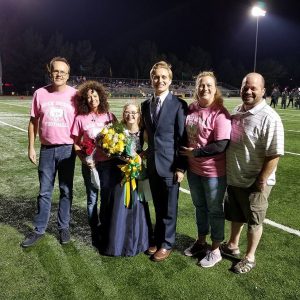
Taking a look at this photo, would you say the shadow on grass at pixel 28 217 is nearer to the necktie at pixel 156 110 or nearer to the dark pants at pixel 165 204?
the dark pants at pixel 165 204

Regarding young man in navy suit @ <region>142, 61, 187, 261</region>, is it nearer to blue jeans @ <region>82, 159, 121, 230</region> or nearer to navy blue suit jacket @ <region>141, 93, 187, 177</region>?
navy blue suit jacket @ <region>141, 93, 187, 177</region>

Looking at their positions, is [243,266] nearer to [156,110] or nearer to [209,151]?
[209,151]

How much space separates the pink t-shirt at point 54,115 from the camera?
3822 mm

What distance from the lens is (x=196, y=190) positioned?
144 inches

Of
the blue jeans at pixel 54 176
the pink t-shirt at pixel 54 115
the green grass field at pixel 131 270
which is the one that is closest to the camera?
the green grass field at pixel 131 270

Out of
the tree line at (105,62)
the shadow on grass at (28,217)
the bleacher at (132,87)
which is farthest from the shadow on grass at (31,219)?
the tree line at (105,62)

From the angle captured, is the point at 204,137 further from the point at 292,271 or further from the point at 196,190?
the point at 292,271

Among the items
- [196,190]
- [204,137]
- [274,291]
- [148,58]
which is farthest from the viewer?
[148,58]

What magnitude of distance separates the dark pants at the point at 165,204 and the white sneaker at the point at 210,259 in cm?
38

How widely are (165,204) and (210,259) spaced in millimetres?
716

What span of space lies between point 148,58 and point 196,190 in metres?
87.0

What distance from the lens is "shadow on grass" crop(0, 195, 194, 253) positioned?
4258mm

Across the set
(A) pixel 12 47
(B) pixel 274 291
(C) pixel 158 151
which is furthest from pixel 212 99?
(A) pixel 12 47

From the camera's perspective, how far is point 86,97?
3.84 meters
